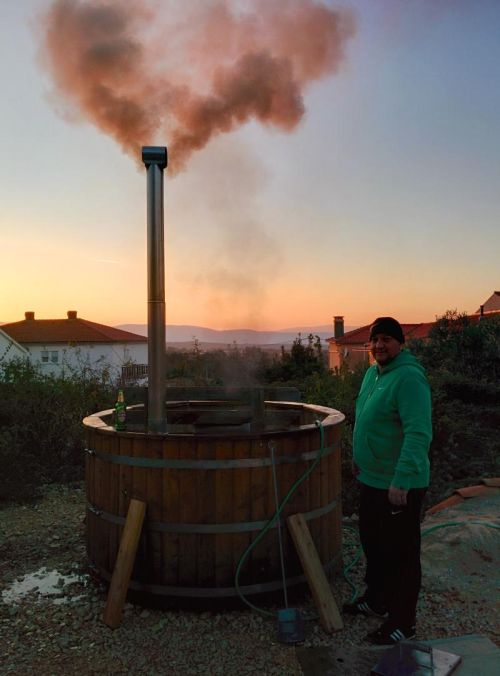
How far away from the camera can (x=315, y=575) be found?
10.7ft

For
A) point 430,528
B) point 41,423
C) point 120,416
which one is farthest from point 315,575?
point 41,423

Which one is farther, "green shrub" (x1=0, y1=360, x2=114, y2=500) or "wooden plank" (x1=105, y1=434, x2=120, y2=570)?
"green shrub" (x1=0, y1=360, x2=114, y2=500)

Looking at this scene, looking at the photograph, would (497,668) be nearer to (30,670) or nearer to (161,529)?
(161,529)

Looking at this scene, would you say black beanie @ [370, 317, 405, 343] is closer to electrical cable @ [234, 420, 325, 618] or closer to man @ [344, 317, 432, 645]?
man @ [344, 317, 432, 645]

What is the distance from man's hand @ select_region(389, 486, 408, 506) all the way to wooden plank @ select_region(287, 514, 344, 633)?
726 mm

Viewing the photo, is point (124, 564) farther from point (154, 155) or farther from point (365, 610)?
point (154, 155)

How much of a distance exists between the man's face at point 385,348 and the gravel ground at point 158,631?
1.59 meters

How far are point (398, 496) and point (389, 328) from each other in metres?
0.92

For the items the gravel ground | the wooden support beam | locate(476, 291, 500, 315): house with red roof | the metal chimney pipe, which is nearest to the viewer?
the gravel ground

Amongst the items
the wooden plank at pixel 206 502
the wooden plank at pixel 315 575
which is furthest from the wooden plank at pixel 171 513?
the wooden plank at pixel 315 575

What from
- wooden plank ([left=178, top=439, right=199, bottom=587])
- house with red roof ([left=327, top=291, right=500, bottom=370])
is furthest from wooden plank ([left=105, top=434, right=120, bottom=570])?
house with red roof ([left=327, top=291, right=500, bottom=370])

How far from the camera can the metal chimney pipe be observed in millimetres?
3883

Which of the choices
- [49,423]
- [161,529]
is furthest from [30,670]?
[49,423]

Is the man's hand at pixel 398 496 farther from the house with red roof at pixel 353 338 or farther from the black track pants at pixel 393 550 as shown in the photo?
the house with red roof at pixel 353 338
